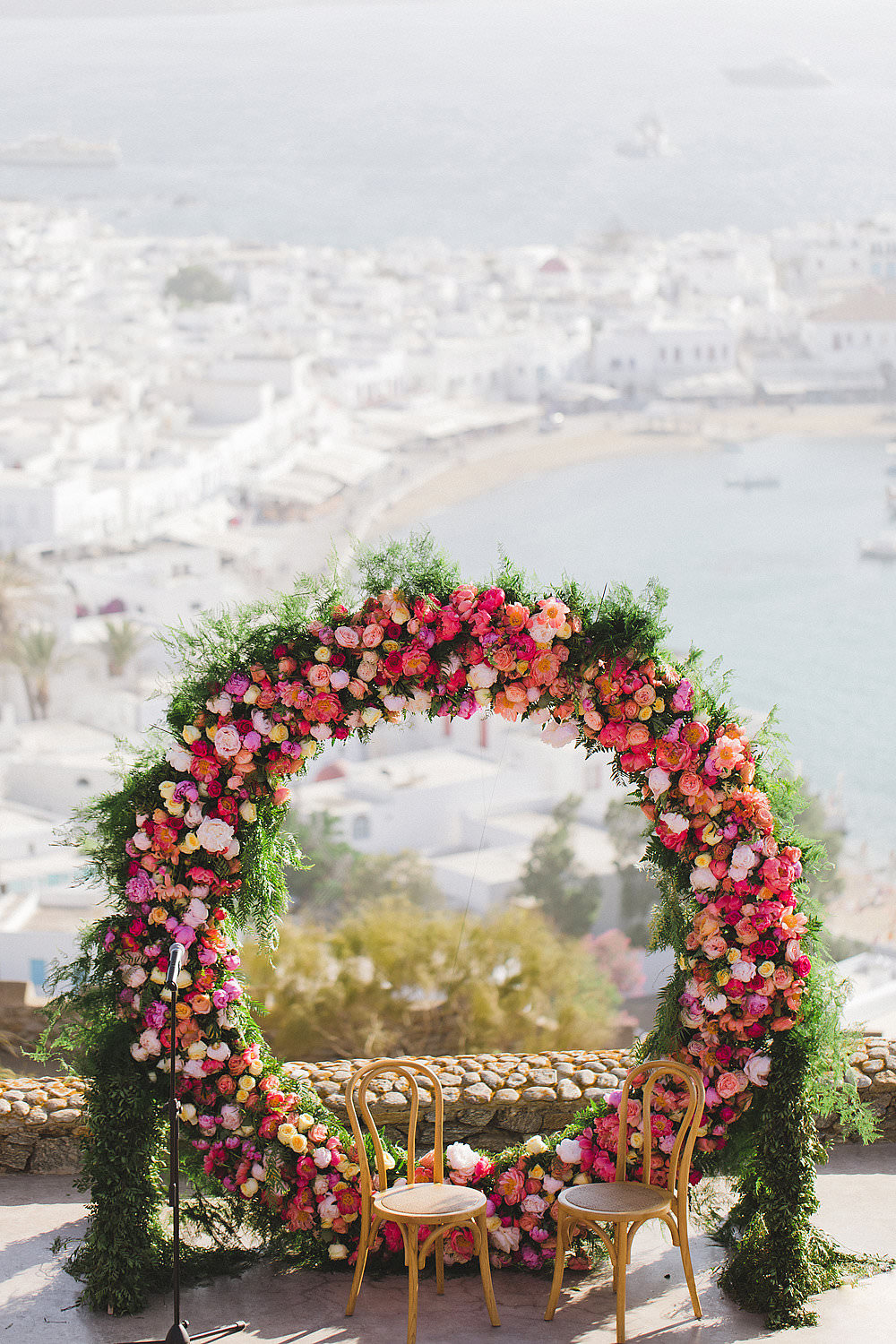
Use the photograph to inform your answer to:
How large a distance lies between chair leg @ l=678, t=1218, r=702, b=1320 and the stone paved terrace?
0.03 meters

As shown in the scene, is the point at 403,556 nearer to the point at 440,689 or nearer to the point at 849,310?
the point at 440,689

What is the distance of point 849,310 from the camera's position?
46.9 m

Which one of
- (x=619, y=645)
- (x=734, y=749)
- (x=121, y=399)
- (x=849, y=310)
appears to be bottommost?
(x=734, y=749)

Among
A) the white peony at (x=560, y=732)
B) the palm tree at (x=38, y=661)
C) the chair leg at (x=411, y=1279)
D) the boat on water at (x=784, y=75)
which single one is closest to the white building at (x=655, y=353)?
the boat on water at (x=784, y=75)

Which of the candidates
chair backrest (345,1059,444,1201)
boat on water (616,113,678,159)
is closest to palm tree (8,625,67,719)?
chair backrest (345,1059,444,1201)

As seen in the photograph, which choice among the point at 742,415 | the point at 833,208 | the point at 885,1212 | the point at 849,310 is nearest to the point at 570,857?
the point at 885,1212

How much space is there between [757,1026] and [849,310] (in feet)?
152

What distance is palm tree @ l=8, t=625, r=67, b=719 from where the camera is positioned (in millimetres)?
25142

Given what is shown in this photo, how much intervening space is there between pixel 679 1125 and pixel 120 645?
A: 22.6m

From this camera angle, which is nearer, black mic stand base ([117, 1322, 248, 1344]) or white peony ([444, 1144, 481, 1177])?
black mic stand base ([117, 1322, 248, 1344])

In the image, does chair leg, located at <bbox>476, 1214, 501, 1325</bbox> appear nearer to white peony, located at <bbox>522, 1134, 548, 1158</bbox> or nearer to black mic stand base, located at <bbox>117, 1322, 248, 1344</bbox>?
white peony, located at <bbox>522, 1134, 548, 1158</bbox>

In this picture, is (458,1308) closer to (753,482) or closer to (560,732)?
(560,732)

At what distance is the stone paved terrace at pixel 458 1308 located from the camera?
317 cm

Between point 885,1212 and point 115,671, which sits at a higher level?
point 115,671
